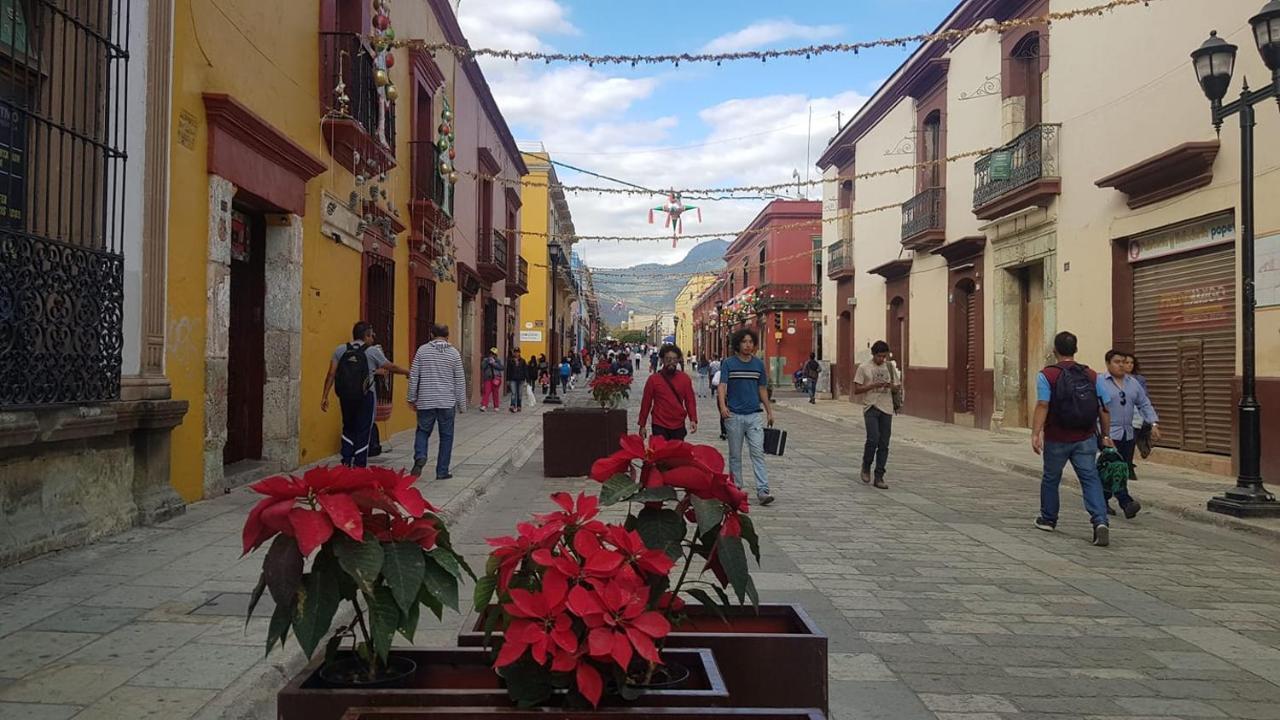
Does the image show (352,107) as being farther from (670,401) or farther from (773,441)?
(773,441)

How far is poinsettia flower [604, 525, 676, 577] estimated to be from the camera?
1.85m

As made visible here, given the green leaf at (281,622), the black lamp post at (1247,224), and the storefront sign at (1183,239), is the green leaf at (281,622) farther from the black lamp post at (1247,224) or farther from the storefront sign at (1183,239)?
the storefront sign at (1183,239)

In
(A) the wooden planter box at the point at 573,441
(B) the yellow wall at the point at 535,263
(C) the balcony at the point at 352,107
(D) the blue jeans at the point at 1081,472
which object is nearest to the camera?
(D) the blue jeans at the point at 1081,472

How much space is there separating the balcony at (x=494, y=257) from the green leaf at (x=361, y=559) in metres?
21.4

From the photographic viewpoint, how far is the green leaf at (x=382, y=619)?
5.76 feet

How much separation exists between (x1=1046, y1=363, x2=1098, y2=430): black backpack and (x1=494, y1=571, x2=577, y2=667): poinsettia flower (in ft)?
21.3

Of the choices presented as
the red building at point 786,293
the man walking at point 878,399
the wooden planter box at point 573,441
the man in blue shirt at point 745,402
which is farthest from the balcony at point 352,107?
the red building at point 786,293

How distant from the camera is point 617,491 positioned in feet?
6.46

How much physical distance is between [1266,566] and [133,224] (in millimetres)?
8427

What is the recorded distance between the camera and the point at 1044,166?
15.2 metres

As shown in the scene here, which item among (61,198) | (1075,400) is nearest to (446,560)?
(61,198)

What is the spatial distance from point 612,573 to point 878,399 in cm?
856

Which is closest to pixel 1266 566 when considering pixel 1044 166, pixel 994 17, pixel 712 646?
pixel 712 646

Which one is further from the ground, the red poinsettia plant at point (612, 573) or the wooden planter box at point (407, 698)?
the red poinsettia plant at point (612, 573)
